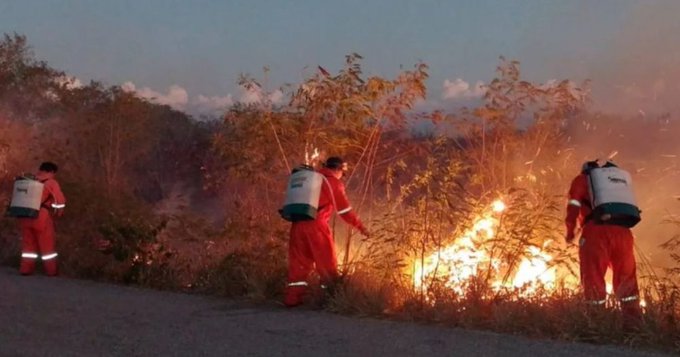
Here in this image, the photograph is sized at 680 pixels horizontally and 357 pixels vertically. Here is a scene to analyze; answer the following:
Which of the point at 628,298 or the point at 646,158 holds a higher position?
the point at 646,158

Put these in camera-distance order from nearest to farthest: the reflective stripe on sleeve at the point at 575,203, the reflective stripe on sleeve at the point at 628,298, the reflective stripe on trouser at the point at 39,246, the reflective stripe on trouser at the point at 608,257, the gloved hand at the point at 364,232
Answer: the reflective stripe on sleeve at the point at 628,298, the reflective stripe on trouser at the point at 608,257, the reflective stripe on sleeve at the point at 575,203, the gloved hand at the point at 364,232, the reflective stripe on trouser at the point at 39,246

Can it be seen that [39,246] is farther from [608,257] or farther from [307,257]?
[608,257]

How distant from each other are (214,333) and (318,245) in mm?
2077

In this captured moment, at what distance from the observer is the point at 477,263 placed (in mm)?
9633

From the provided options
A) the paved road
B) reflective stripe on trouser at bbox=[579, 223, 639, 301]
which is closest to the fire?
reflective stripe on trouser at bbox=[579, 223, 639, 301]

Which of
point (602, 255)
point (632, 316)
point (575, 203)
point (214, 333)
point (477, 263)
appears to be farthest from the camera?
point (477, 263)

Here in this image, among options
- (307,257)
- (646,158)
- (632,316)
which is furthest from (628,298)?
(646,158)

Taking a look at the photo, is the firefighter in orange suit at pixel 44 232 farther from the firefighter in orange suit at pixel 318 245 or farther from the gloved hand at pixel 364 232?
the gloved hand at pixel 364 232

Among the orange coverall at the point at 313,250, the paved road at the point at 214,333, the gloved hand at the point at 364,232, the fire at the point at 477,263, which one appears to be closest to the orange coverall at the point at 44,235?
the paved road at the point at 214,333

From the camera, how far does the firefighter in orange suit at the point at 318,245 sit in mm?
9844

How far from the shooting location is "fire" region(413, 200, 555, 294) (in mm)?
9453

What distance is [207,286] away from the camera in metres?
11.1

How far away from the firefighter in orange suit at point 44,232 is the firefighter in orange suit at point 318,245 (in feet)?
16.1

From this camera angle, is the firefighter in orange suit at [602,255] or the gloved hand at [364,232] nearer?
the firefighter in orange suit at [602,255]
